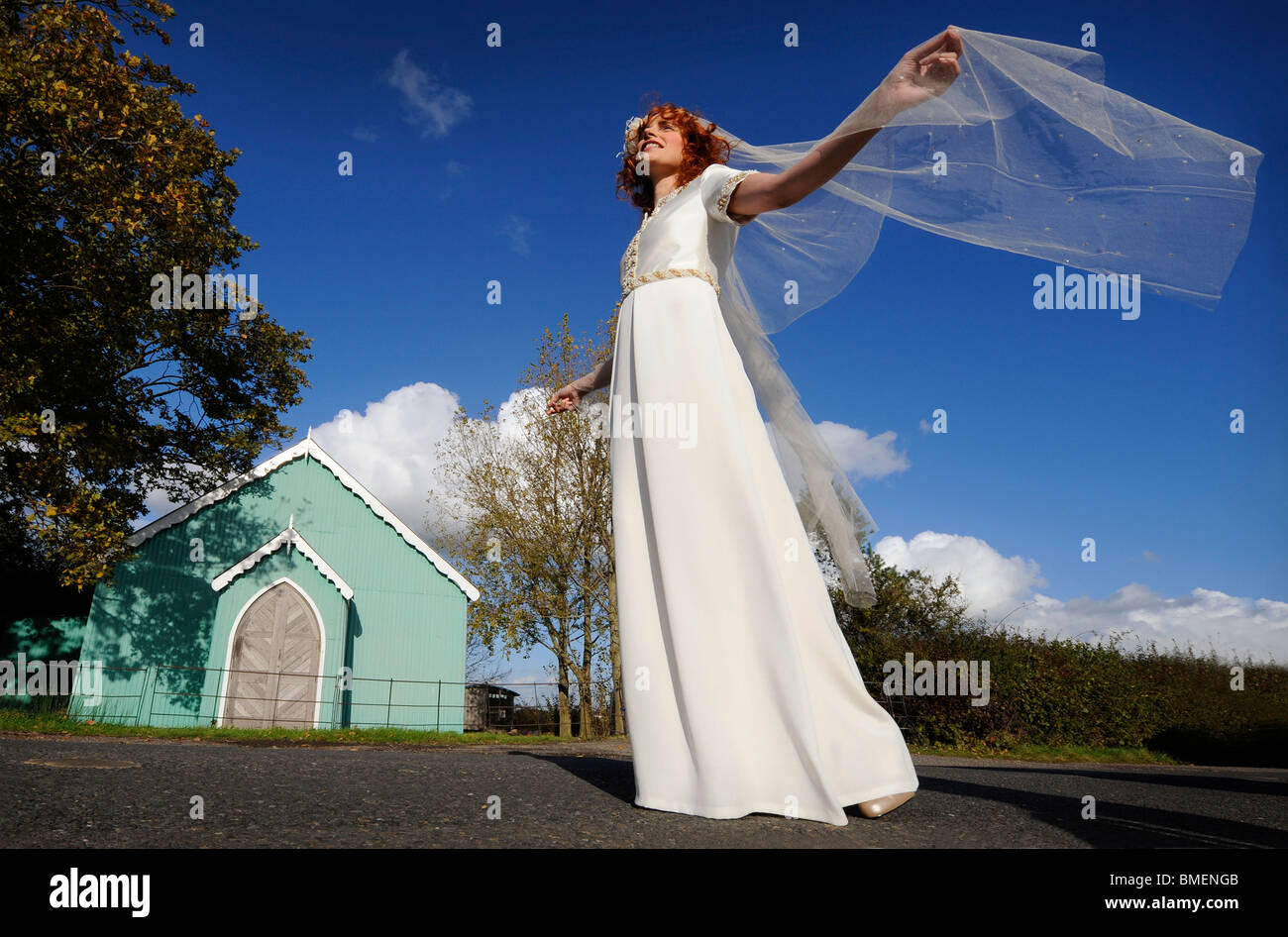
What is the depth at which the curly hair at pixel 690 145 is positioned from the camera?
354cm

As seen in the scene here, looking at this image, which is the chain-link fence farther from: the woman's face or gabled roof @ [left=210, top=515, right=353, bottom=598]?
the woman's face

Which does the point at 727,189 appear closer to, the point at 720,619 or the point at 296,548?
the point at 720,619

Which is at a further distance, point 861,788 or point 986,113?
point 986,113

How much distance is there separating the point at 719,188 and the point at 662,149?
0.62 metres

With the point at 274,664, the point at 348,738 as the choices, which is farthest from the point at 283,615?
the point at 348,738

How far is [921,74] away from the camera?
252 cm

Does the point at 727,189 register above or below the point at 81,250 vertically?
below

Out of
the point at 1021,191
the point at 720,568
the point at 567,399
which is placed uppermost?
the point at 1021,191

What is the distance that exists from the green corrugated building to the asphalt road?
1323 centimetres

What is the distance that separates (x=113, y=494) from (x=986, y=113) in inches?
662
